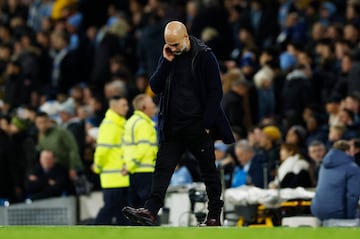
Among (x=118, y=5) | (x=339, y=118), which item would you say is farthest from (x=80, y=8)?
(x=339, y=118)

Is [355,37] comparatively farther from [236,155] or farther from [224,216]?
[224,216]

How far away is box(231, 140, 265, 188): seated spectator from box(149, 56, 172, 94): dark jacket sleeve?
4.73 metres

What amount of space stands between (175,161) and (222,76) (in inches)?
332

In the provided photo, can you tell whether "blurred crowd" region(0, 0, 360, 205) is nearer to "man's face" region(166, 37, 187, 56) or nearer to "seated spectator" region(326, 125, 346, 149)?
"seated spectator" region(326, 125, 346, 149)

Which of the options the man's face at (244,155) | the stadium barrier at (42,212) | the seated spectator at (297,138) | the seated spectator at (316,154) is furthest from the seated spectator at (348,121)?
the stadium barrier at (42,212)

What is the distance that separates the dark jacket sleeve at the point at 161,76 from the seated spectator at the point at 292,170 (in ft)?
14.3

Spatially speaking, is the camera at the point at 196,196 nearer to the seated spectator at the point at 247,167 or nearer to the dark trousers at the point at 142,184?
the dark trousers at the point at 142,184

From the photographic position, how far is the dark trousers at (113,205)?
17500 mm

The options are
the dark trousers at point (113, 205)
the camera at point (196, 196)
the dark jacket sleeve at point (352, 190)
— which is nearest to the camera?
the camera at point (196, 196)

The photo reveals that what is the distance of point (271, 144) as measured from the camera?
19.6 m

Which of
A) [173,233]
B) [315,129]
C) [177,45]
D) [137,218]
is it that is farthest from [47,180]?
[173,233]

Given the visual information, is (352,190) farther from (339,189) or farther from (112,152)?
(112,152)

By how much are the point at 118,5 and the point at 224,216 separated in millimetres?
10369

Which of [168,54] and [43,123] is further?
[43,123]
